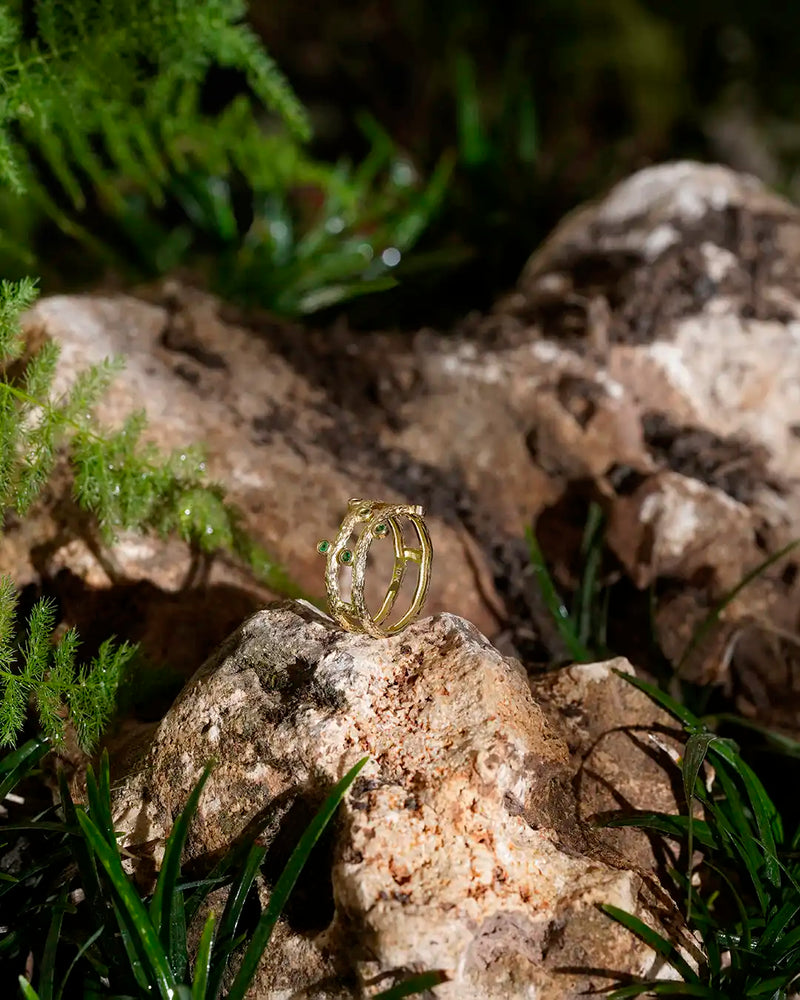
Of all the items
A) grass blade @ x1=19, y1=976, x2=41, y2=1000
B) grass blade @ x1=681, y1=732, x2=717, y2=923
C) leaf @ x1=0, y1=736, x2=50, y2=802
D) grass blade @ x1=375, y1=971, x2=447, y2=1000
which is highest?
leaf @ x1=0, y1=736, x2=50, y2=802

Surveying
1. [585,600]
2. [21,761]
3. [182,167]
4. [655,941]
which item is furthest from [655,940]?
[182,167]

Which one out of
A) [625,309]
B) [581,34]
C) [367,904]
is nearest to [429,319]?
[625,309]

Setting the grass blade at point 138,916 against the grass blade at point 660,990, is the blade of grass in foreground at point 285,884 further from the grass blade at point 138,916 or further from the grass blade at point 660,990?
the grass blade at point 660,990

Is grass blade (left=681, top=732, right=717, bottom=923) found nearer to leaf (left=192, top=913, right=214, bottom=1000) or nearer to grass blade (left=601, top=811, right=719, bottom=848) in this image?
grass blade (left=601, top=811, right=719, bottom=848)

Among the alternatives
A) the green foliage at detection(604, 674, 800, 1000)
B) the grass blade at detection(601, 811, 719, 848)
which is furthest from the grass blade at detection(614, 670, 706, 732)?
the grass blade at detection(601, 811, 719, 848)

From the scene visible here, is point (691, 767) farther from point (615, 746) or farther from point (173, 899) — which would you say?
point (173, 899)
